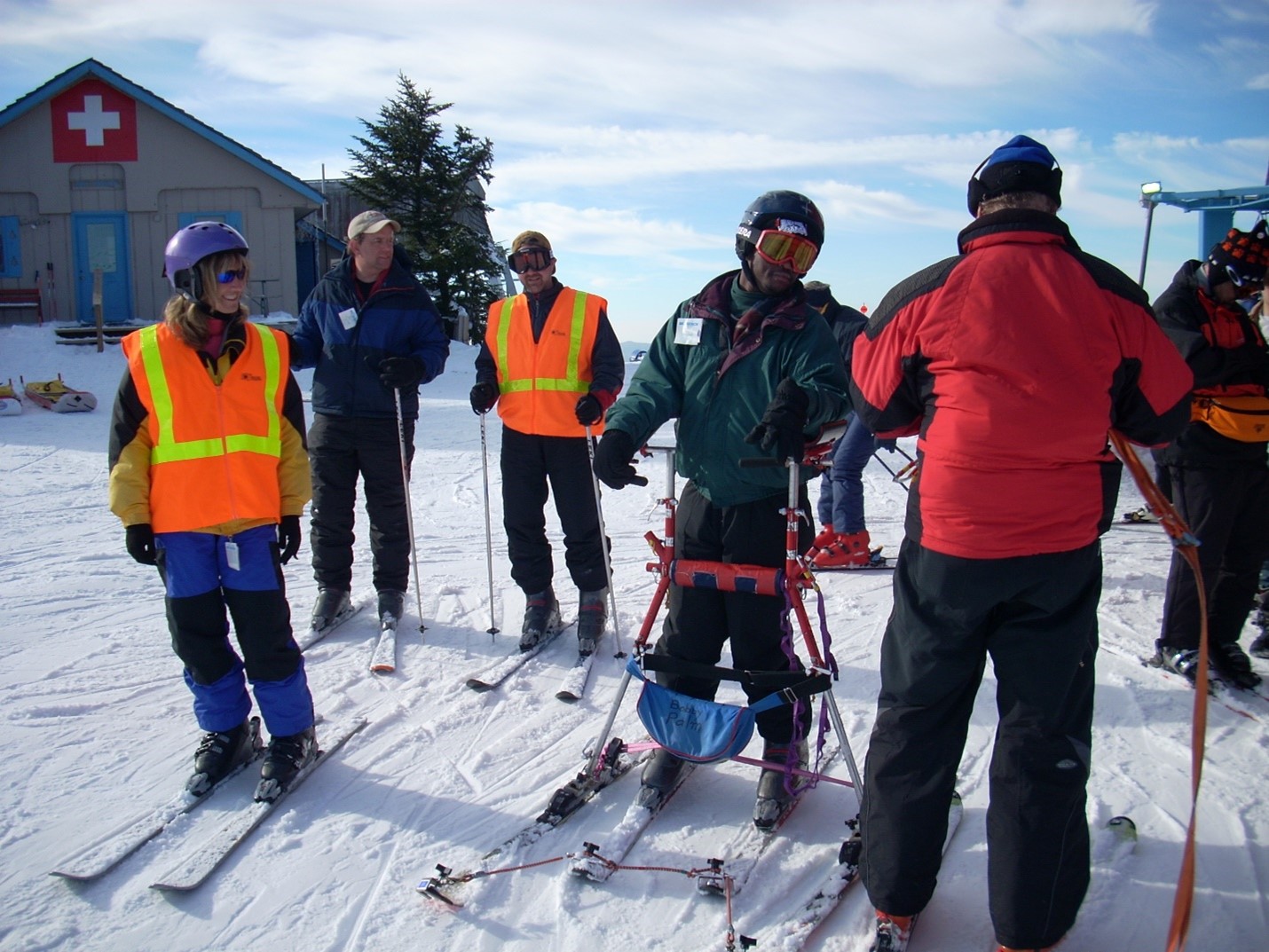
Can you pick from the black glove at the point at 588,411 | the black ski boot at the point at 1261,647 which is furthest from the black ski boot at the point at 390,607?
the black ski boot at the point at 1261,647

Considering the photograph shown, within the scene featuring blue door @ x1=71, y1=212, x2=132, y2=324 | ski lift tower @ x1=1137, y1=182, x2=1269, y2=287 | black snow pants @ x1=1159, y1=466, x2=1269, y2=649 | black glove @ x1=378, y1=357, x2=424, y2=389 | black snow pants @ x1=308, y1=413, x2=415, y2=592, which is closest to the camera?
black snow pants @ x1=1159, y1=466, x2=1269, y2=649

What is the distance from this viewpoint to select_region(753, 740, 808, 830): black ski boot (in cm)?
299

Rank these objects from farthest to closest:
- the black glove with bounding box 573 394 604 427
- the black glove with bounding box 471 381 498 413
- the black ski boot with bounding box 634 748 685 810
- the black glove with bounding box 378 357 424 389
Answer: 1. the black glove with bounding box 471 381 498 413
2. the black glove with bounding box 378 357 424 389
3. the black glove with bounding box 573 394 604 427
4. the black ski boot with bounding box 634 748 685 810

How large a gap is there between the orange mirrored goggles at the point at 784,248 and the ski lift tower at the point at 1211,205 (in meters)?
7.45

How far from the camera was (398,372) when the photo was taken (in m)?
4.53

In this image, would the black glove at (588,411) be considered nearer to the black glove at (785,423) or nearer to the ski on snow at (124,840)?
the black glove at (785,423)

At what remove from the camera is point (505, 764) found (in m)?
3.46

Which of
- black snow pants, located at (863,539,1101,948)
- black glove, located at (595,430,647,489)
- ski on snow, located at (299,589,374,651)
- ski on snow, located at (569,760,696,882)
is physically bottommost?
ski on snow, located at (569,760,696,882)

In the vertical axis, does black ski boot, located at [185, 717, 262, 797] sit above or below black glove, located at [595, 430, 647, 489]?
below

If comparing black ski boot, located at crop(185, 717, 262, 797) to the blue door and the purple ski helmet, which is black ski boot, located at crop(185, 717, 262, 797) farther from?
the blue door

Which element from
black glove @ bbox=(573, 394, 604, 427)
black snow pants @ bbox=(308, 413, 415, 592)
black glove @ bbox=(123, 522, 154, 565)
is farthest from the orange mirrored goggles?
black snow pants @ bbox=(308, 413, 415, 592)

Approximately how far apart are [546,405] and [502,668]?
1317 mm

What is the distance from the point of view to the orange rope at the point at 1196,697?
217 cm

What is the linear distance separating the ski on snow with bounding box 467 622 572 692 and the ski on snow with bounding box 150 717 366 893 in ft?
2.84
